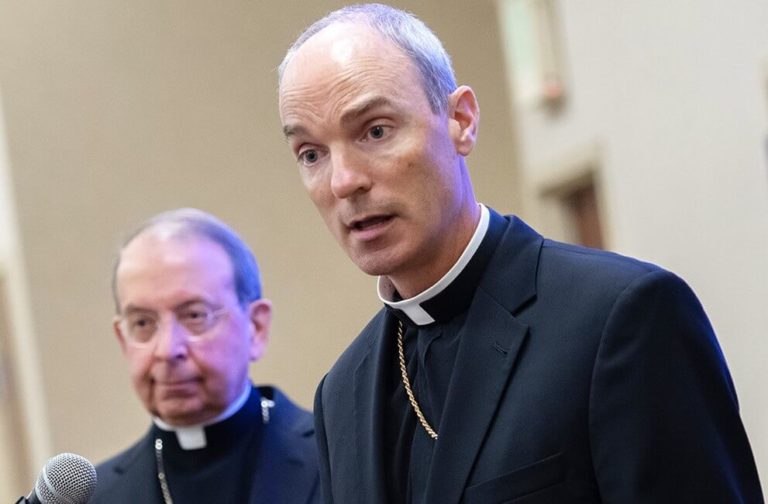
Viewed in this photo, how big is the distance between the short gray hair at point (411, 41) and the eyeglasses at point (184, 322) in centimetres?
134

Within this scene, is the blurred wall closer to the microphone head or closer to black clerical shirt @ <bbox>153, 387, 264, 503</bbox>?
black clerical shirt @ <bbox>153, 387, 264, 503</bbox>

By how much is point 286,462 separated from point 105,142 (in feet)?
10.8

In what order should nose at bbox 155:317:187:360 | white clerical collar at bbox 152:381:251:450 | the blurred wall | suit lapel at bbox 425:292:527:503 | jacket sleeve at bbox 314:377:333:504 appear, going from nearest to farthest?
1. suit lapel at bbox 425:292:527:503
2. jacket sleeve at bbox 314:377:333:504
3. nose at bbox 155:317:187:360
4. white clerical collar at bbox 152:381:251:450
5. the blurred wall

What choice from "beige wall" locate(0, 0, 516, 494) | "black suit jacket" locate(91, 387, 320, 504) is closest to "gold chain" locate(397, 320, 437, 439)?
"black suit jacket" locate(91, 387, 320, 504)

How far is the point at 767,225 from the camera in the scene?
31.8 feet

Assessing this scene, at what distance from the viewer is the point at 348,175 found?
223cm

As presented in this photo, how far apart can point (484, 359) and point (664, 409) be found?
338 millimetres

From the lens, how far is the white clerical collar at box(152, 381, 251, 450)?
384 cm

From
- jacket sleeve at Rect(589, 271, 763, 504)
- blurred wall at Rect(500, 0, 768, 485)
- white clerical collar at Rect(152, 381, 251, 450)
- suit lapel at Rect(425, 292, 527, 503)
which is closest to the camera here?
jacket sleeve at Rect(589, 271, 763, 504)

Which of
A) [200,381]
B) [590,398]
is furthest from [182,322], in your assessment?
[590,398]

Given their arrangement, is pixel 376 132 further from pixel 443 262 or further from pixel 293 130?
pixel 443 262

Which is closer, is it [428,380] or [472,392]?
[472,392]

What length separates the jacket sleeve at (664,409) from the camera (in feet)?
6.68

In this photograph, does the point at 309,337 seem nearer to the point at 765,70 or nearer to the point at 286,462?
the point at 286,462
